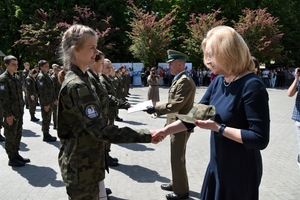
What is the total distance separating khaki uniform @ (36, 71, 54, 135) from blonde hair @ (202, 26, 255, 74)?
7.09 metres

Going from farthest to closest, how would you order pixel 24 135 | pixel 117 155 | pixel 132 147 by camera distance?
pixel 24 135
pixel 132 147
pixel 117 155

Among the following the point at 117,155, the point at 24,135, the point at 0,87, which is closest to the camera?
the point at 0,87

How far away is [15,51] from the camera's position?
3466cm

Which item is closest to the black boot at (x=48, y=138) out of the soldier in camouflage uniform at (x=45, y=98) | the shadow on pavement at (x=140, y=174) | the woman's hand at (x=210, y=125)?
the soldier in camouflage uniform at (x=45, y=98)

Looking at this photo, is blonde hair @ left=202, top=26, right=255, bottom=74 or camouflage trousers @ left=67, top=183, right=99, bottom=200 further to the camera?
camouflage trousers @ left=67, top=183, right=99, bottom=200

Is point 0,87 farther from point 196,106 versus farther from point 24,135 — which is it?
point 196,106

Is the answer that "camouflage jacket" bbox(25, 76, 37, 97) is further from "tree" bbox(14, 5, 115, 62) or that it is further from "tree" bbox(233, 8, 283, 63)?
"tree" bbox(233, 8, 283, 63)

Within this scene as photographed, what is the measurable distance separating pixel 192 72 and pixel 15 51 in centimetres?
2169

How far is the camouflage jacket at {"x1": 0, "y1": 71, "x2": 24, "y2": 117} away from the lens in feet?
19.8

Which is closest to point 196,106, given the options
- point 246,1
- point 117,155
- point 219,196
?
point 219,196

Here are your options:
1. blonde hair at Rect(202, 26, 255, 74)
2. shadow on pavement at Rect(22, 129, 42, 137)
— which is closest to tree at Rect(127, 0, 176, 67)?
shadow on pavement at Rect(22, 129, 42, 137)

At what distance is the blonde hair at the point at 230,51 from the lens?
6.94ft

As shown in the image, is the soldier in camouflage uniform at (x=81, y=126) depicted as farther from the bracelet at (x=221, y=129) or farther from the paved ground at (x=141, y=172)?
the paved ground at (x=141, y=172)

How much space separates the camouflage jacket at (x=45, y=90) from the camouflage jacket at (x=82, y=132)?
663cm
